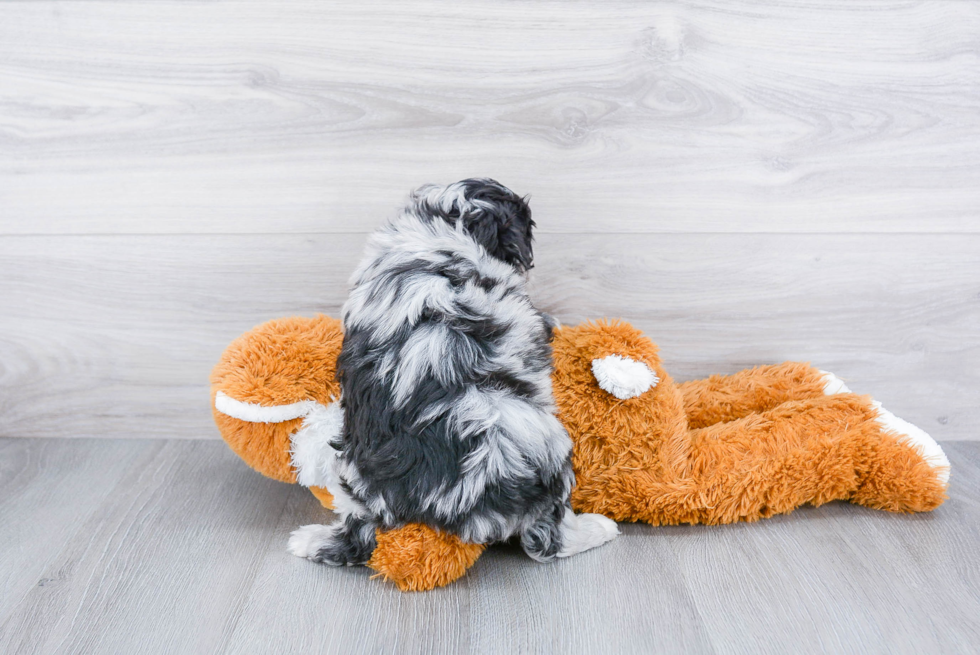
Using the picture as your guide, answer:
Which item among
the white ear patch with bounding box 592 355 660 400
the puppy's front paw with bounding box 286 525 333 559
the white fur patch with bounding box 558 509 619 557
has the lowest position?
the puppy's front paw with bounding box 286 525 333 559

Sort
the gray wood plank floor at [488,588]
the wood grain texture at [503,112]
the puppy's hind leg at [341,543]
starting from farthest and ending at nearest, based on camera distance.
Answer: the wood grain texture at [503,112], the puppy's hind leg at [341,543], the gray wood plank floor at [488,588]

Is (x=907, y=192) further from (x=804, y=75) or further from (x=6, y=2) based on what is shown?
(x=6, y=2)

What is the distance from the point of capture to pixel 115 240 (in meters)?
1.29

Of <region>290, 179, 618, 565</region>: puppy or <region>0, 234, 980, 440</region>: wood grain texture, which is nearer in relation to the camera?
<region>290, 179, 618, 565</region>: puppy

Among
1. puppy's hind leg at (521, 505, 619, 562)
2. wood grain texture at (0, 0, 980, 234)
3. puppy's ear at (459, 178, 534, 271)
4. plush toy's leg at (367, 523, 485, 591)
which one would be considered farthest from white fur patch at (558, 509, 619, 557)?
wood grain texture at (0, 0, 980, 234)

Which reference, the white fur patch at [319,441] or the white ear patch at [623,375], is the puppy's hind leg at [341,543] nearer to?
the white fur patch at [319,441]

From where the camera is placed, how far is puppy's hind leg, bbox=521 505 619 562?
982mm

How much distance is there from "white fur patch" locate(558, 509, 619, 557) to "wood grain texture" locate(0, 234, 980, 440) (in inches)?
14.8

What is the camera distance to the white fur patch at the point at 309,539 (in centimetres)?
102

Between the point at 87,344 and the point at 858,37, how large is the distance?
1.45 metres

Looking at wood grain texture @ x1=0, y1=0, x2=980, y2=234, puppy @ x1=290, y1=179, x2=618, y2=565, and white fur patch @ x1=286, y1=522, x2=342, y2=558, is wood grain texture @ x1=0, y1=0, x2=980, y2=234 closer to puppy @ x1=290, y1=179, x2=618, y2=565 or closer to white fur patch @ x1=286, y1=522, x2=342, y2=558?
puppy @ x1=290, y1=179, x2=618, y2=565

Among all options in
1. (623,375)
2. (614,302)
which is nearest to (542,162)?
(614,302)

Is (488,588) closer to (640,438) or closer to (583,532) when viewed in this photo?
(583,532)

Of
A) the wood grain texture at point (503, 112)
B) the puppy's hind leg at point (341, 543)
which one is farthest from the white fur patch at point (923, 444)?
the puppy's hind leg at point (341, 543)
